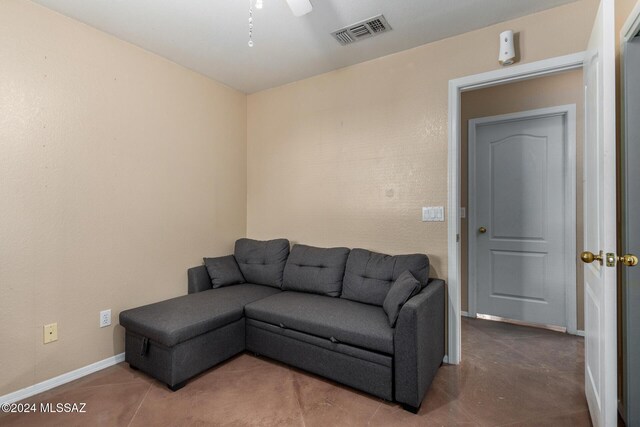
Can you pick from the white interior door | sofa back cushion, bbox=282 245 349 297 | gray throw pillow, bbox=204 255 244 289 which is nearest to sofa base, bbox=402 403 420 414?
the white interior door

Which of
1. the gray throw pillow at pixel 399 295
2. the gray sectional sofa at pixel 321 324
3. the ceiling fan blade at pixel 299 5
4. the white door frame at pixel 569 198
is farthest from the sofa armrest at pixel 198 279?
the white door frame at pixel 569 198

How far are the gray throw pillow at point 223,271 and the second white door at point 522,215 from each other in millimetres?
2494

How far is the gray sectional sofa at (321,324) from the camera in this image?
1.86 meters

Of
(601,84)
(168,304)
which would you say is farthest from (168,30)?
(601,84)

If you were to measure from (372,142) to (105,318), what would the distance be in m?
2.55

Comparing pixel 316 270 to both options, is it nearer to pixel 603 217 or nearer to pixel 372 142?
pixel 372 142

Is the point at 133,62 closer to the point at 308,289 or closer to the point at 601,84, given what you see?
the point at 308,289

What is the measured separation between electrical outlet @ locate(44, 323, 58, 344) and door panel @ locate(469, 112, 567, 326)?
3.69 metres

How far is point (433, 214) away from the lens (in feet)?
8.21

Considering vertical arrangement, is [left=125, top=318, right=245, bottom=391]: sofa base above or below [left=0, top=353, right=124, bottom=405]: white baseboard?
above

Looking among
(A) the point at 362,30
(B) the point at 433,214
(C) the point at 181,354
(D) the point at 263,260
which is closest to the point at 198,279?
(D) the point at 263,260

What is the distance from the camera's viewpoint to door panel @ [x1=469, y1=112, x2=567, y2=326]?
3.05 metres

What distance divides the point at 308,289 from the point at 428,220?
1161mm

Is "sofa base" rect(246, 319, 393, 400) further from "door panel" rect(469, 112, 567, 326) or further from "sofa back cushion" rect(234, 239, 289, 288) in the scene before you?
"door panel" rect(469, 112, 567, 326)
